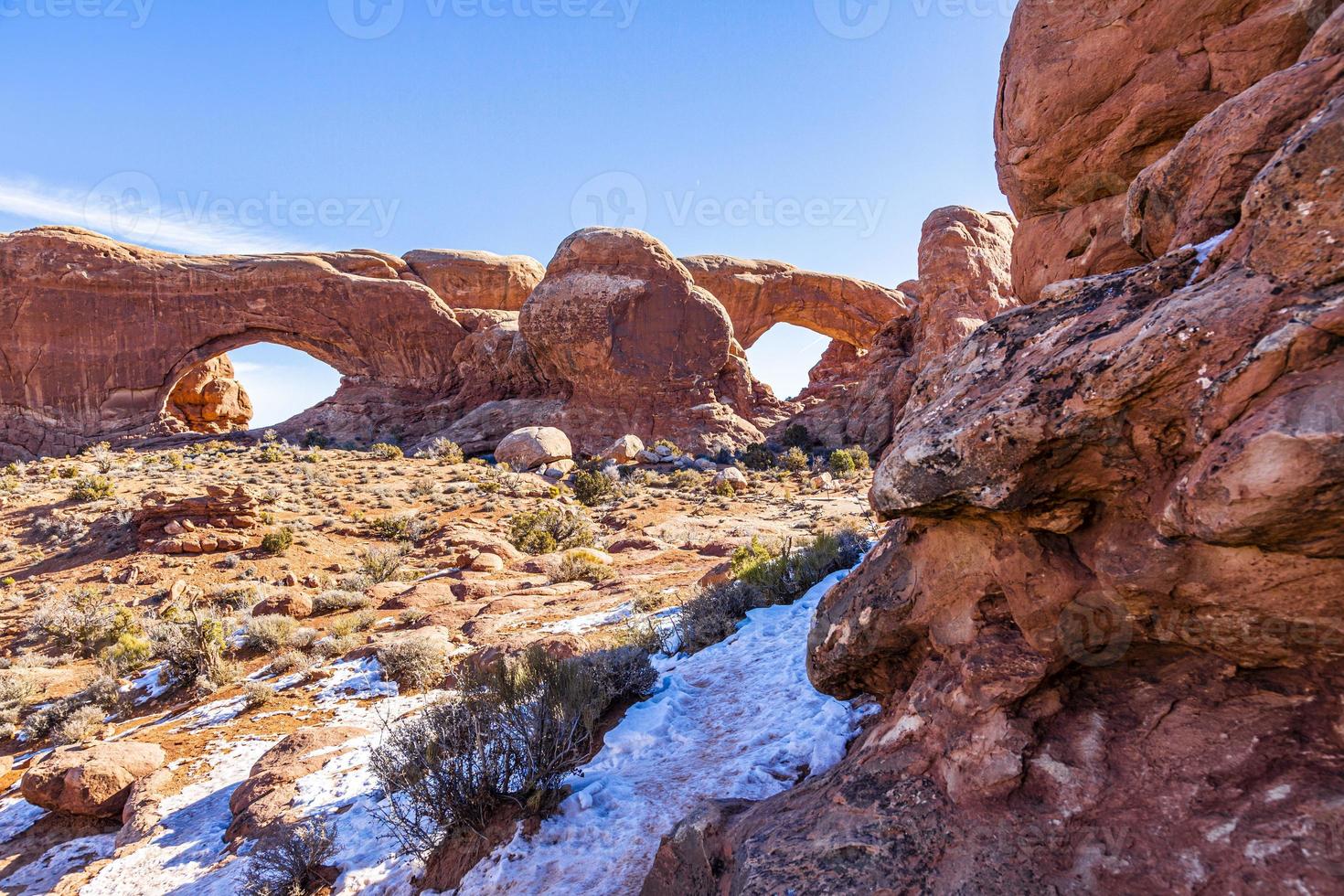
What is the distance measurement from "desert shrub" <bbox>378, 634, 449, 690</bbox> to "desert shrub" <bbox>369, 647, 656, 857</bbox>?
216 cm

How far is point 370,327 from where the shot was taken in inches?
1094

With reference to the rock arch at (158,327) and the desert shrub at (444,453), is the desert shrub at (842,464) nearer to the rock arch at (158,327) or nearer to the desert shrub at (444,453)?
the desert shrub at (444,453)

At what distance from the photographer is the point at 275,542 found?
1128 cm

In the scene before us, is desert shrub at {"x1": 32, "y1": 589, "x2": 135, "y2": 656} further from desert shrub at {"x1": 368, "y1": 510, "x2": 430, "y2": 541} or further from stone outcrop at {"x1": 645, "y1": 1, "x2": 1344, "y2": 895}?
stone outcrop at {"x1": 645, "y1": 1, "x2": 1344, "y2": 895}

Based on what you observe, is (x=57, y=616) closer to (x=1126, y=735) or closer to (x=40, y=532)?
(x=40, y=532)

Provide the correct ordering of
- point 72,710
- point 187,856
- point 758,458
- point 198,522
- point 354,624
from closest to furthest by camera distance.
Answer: point 187,856 → point 72,710 → point 354,624 → point 198,522 → point 758,458

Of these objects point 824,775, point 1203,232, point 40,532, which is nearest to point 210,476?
point 40,532

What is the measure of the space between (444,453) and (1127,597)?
22102 millimetres

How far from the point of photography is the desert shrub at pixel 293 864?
3400mm

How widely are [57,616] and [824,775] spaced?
35.7 ft

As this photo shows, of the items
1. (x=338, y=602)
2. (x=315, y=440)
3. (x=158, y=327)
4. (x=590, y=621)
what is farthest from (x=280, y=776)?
→ (x=158, y=327)

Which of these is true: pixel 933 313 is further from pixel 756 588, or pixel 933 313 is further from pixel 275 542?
pixel 275 542

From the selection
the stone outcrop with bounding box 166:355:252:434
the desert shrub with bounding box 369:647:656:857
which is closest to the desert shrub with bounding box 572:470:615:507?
the desert shrub with bounding box 369:647:656:857

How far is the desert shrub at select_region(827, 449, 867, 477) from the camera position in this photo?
64.7 feet
